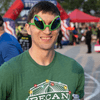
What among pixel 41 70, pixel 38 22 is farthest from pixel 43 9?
pixel 41 70

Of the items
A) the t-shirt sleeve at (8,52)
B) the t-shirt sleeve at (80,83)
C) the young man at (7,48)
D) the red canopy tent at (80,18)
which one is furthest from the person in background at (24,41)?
the red canopy tent at (80,18)

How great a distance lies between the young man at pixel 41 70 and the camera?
68.0 inches

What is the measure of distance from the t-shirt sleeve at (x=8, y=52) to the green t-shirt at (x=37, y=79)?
1.30 m

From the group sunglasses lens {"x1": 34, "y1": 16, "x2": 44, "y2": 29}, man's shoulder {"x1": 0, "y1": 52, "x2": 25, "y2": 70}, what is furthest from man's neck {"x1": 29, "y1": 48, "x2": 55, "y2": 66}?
sunglasses lens {"x1": 34, "y1": 16, "x2": 44, "y2": 29}

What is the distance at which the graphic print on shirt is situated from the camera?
176 centimetres

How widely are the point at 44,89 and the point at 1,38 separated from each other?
172cm

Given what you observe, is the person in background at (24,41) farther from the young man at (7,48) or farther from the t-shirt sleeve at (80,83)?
the t-shirt sleeve at (80,83)

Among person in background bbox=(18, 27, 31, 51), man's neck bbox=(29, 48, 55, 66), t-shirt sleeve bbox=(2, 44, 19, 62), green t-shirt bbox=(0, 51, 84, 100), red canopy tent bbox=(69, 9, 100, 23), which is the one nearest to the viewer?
green t-shirt bbox=(0, 51, 84, 100)

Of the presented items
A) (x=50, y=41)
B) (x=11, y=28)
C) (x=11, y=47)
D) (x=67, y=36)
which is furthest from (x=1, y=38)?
(x=67, y=36)

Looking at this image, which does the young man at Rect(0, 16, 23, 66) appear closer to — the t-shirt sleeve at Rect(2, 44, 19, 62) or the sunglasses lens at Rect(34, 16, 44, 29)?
the t-shirt sleeve at Rect(2, 44, 19, 62)

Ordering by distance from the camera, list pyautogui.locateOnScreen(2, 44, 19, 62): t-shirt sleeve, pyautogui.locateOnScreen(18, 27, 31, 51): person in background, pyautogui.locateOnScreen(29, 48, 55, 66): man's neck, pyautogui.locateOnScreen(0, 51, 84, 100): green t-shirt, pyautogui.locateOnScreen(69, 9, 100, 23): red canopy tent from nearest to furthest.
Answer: pyautogui.locateOnScreen(0, 51, 84, 100): green t-shirt
pyautogui.locateOnScreen(29, 48, 55, 66): man's neck
pyautogui.locateOnScreen(2, 44, 19, 62): t-shirt sleeve
pyautogui.locateOnScreen(18, 27, 31, 51): person in background
pyautogui.locateOnScreen(69, 9, 100, 23): red canopy tent

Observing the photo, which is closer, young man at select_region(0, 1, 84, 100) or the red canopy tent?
young man at select_region(0, 1, 84, 100)

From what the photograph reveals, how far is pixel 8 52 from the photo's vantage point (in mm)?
3119

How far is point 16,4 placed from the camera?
1642 cm
